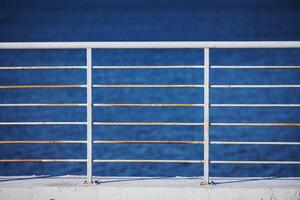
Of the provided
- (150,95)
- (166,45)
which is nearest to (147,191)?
(166,45)

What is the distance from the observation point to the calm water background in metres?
11.7

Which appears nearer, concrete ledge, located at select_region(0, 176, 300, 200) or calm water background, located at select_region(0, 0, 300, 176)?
concrete ledge, located at select_region(0, 176, 300, 200)

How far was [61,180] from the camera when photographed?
379 centimetres

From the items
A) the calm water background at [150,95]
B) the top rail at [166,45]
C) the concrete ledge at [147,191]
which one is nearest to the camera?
the top rail at [166,45]

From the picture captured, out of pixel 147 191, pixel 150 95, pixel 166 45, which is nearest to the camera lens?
pixel 166 45

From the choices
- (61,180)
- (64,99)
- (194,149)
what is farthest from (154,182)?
(64,99)

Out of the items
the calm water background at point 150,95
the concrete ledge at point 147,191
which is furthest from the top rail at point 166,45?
the calm water background at point 150,95

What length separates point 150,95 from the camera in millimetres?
22000

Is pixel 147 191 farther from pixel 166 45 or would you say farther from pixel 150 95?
pixel 150 95

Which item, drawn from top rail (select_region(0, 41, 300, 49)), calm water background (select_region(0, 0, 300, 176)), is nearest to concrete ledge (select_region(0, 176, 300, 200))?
top rail (select_region(0, 41, 300, 49))

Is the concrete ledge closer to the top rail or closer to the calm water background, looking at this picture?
the top rail

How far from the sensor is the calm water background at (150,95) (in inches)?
459

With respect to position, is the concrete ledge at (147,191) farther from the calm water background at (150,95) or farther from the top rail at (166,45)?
the calm water background at (150,95)

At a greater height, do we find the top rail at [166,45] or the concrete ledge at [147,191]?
the top rail at [166,45]
